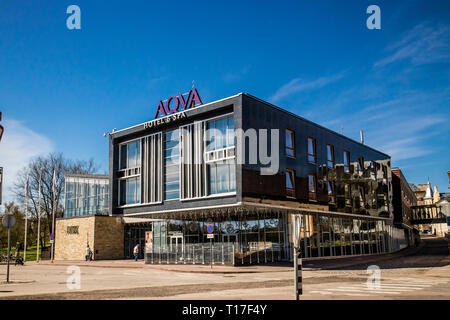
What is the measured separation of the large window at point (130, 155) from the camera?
121 ft

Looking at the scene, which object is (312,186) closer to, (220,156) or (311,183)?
(311,183)

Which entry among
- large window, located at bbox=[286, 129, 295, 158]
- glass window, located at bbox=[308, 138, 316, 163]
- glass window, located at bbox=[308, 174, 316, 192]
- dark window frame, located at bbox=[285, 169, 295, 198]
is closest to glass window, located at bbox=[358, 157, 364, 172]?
glass window, located at bbox=[308, 138, 316, 163]

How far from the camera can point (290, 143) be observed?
33125mm

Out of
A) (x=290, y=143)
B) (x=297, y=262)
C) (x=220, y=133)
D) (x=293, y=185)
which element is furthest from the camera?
(x=290, y=143)

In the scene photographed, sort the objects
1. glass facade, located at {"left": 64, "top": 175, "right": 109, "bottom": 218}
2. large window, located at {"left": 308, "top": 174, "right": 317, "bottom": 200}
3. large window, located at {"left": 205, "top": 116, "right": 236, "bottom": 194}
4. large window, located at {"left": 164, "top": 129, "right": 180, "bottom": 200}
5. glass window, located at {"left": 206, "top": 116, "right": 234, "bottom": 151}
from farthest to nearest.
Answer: glass facade, located at {"left": 64, "top": 175, "right": 109, "bottom": 218} < large window, located at {"left": 308, "top": 174, "right": 317, "bottom": 200} < large window, located at {"left": 164, "top": 129, "right": 180, "bottom": 200} < glass window, located at {"left": 206, "top": 116, "right": 234, "bottom": 151} < large window, located at {"left": 205, "top": 116, "right": 236, "bottom": 194}

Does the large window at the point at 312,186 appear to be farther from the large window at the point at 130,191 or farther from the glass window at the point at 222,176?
the large window at the point at 130,191

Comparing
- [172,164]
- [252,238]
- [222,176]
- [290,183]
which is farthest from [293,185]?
[172,164]

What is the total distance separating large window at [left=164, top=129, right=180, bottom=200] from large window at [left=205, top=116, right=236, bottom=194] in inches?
135

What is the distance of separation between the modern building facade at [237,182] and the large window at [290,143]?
0.08m

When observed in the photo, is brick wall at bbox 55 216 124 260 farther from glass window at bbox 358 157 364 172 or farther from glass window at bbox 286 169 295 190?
glass window at bbox 358 157 364 172

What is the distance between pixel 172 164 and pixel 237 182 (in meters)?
7.86

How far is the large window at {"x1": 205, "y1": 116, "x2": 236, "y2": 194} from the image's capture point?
1155 inches
